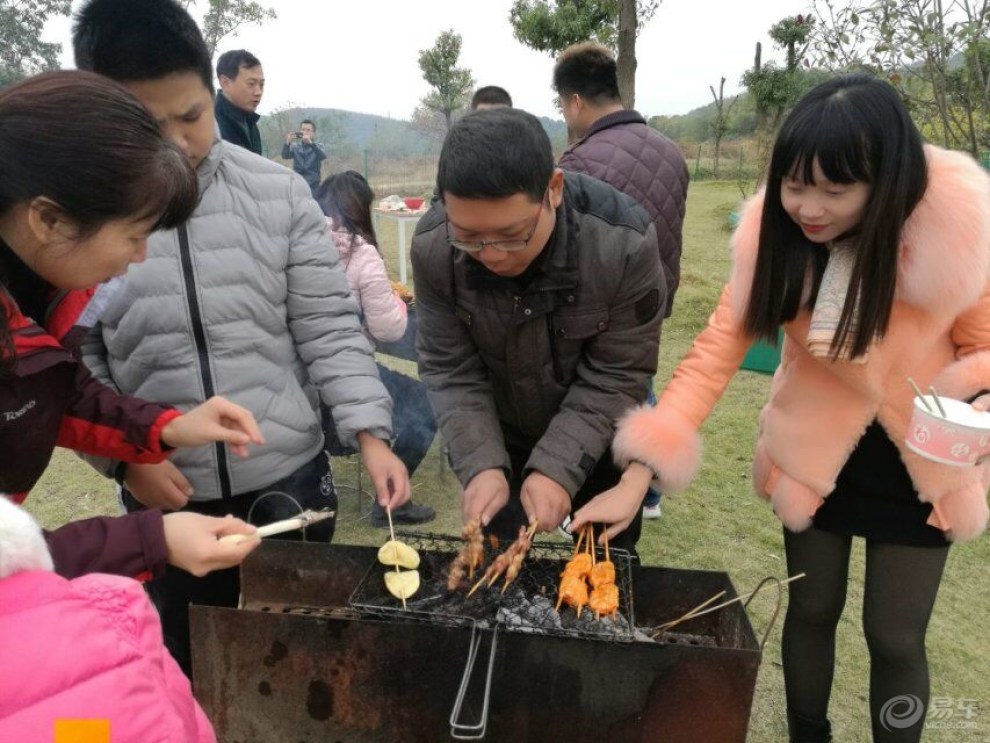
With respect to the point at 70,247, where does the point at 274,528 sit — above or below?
below

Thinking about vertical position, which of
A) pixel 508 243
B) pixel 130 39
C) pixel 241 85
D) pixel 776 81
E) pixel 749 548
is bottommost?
pixel 749 548

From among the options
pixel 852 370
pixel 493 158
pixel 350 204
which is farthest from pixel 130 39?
pixel 350 204

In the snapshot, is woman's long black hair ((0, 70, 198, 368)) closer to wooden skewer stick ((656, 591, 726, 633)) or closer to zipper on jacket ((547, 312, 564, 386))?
zipper on jacket ((547, 312, 564, 386))

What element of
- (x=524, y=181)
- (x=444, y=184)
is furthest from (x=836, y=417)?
(x=444, y=184)

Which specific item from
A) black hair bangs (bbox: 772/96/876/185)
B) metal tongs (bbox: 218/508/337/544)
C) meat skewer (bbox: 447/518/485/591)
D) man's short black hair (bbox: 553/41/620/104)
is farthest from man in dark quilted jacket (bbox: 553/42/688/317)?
metal tongs (bbox: 218/508/337/544)

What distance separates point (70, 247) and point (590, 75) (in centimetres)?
353

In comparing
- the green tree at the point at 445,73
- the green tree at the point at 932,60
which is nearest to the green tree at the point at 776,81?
the green tree at the point at 445,73

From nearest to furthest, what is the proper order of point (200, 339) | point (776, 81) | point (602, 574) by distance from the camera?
point (200, 339), point (602, 574), point (776, 81)

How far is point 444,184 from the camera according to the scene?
1934 mm

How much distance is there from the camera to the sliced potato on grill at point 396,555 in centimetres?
221

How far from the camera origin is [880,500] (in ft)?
6.82

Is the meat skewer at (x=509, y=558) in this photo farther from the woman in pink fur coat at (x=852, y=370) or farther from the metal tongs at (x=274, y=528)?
the metal tongs at (x=274, y=528)

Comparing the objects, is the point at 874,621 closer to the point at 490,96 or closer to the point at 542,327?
the point at 542,327

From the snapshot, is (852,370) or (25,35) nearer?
(852,370)
